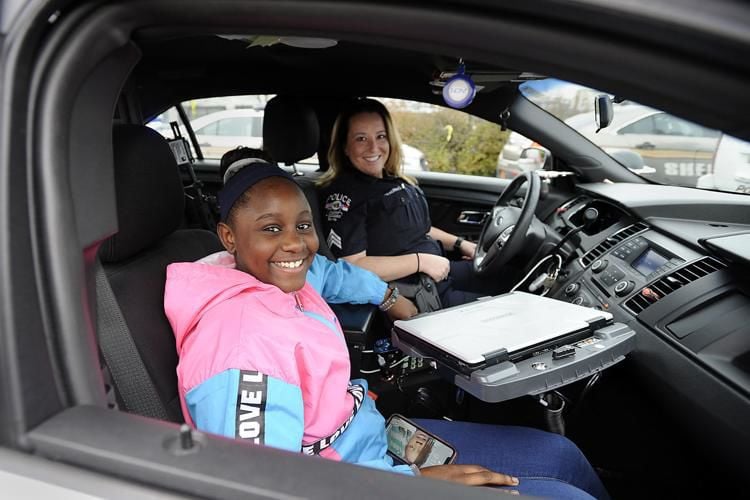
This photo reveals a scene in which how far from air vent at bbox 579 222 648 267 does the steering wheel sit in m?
0.26

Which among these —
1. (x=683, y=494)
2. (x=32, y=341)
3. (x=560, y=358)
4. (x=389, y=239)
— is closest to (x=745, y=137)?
(x=32, y=341)

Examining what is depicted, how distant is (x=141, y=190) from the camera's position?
4.09ft

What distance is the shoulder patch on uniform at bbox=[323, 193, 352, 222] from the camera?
2502 millimetres

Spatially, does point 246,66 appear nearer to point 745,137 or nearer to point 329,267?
point 329,267

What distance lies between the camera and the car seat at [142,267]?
1144mm

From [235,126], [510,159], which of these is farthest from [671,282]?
[235,126]

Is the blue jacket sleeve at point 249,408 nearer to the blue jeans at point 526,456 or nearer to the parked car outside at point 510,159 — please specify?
the blue jeans at point 526,456

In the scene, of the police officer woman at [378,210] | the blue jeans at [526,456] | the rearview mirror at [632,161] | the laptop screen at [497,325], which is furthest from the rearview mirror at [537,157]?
the blue jeans at [526,456]

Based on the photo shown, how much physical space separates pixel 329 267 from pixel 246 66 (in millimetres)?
1355

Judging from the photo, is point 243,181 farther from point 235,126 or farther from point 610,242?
point 235,126

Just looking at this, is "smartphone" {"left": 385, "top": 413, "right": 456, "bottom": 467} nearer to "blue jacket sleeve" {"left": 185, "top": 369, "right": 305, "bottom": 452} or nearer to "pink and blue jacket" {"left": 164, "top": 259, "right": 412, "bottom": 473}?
"pink and blue jacket" {"left": 164, "top": 259, "right": 412, "bottom": 473}

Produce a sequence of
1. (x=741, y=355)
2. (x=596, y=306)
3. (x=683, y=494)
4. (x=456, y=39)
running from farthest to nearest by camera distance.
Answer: (x=596, y=306) → (x=683, y=494) → (x=741, y=355) → (x=456, y=39)

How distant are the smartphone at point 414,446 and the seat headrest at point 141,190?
29.6 inches

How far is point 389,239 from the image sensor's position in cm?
252
